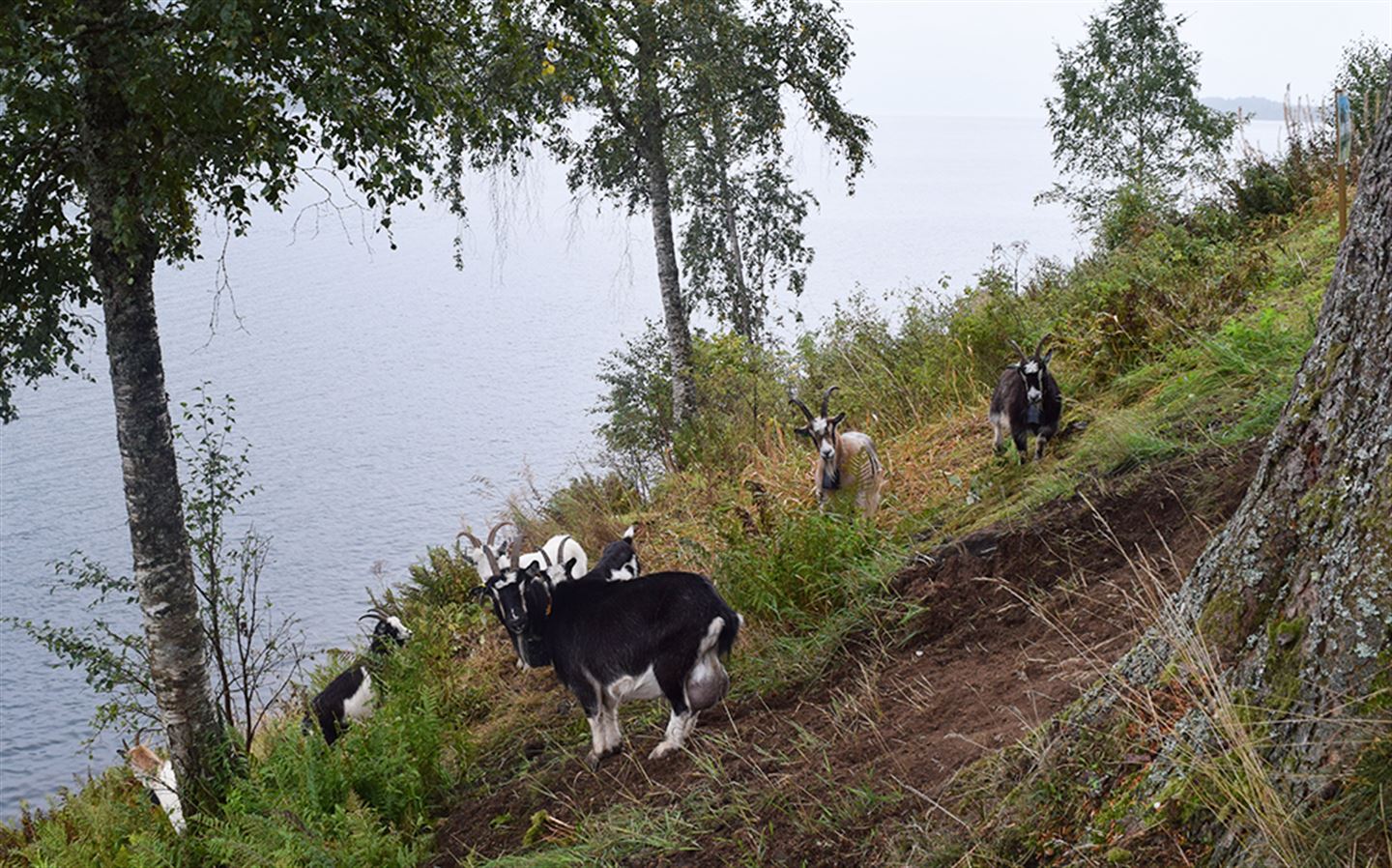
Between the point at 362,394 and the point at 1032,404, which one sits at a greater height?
the point at 362,394

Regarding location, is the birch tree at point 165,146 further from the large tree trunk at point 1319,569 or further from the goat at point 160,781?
the large tree trunk at point 1319,569

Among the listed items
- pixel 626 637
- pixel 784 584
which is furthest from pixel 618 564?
pixel 626 637

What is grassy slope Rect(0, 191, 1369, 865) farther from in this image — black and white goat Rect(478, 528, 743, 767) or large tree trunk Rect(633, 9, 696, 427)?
large tree trunk Rect(633, 9, 696, 427)

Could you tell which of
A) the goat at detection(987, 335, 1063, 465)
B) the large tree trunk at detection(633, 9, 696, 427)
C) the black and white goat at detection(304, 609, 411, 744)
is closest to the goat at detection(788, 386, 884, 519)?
the goat at detection(987, 335, 1063, 465)

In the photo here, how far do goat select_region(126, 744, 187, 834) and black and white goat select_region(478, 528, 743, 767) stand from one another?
3277 millimetres

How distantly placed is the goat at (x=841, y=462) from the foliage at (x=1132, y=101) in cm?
2538

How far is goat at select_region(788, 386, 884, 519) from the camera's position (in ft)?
30.2

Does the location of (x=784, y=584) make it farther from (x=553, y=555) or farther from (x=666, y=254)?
(x=666, y=254)

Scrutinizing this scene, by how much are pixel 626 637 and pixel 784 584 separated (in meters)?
1.45

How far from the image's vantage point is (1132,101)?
33406 mm

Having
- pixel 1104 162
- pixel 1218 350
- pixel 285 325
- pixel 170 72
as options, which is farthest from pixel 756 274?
pixel 285 325

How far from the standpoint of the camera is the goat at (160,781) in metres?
8.58

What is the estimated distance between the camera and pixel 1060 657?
5320 mm

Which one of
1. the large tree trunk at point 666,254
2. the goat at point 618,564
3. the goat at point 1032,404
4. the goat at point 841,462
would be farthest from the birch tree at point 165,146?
the large tree trunk at point 666,254
